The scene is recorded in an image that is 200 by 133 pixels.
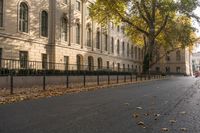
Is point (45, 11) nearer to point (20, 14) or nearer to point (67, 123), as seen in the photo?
point (20, 14)

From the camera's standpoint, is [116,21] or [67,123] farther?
[116,21]

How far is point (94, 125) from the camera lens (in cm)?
658

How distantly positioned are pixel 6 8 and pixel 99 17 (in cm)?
1621

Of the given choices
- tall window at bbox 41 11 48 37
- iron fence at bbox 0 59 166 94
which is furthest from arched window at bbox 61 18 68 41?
iron fence at bbox 0 59 166 94

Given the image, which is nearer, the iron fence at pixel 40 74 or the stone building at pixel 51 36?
the iron fence at pixel 40 74

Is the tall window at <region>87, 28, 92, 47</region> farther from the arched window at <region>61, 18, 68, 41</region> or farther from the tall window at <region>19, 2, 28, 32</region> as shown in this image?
the tall window at <region>19, 2, 28, 32</region>

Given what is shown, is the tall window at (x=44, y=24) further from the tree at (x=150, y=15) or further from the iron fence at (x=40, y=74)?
the tree at (x=150, y=15)

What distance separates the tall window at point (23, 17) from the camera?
1215 inches

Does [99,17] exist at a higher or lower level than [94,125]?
higher

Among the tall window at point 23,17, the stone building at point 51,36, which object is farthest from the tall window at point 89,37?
the tall window at point 23,17

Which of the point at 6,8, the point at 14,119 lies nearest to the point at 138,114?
the point at 14,119

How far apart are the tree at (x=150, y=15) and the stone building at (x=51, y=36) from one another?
132 inches

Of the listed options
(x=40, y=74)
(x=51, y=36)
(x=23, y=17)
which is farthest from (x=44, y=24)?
(x=40, y=74)

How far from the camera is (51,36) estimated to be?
35.9m
